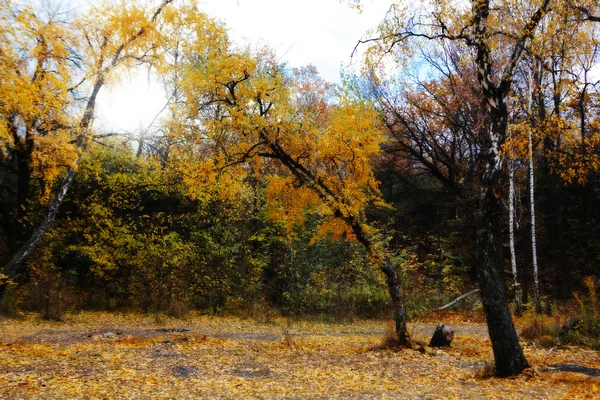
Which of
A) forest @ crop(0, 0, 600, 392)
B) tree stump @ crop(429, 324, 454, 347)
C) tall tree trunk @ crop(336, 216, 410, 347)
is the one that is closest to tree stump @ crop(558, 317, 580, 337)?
forest @ crop(0, 0, 600, 392)

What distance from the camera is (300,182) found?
11.4 m

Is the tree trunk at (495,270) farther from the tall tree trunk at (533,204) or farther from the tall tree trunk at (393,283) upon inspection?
the tall tree trunk at (533,204)

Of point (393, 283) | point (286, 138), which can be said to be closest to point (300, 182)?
point (286, 138)

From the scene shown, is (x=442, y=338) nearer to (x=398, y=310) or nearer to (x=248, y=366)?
(x=398, y=310)

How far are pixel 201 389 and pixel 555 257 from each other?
66.0 ft

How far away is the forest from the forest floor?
721mm

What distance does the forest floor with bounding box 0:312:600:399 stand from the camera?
19.9 ft

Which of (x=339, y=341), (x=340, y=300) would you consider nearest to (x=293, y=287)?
(x=340, y=300)

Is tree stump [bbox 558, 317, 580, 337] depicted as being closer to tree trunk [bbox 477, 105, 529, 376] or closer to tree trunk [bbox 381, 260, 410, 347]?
tree trunk [bbox 381, 260, 410, 347]

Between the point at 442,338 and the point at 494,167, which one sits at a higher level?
the point at 494,167

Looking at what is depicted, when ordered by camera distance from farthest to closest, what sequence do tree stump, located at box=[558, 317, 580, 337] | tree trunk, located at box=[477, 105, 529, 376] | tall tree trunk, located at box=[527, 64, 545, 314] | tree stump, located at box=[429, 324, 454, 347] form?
tall tree trunk, located at box=[527, 64, 545, 314] → tree stump, located at box=[429, 324, 454, 347] → tree stump, located at box=[558, 317, 580, 337] → tree trunk, located at box=[477, 105, 529, 376]

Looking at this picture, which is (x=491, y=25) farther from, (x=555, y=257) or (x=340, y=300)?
(x=555, y=257)

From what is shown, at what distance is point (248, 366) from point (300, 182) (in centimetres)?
507

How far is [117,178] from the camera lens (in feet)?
56.1
